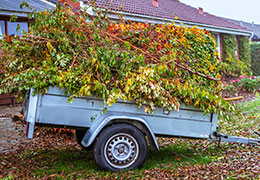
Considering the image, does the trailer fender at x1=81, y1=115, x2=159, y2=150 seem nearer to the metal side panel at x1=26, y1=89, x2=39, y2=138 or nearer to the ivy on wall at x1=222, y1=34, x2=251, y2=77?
the metal side panel at x1=26, y1=89, x2=39, y2=138

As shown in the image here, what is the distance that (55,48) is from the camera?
4812 millimetres

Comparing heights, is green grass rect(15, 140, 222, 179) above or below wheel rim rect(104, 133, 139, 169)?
below

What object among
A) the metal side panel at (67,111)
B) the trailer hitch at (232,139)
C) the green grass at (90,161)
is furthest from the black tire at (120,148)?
the trailer hitch at (232,139)

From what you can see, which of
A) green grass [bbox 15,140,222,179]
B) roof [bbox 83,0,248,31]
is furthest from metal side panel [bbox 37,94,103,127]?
roof [bbox 83,0,248,31]

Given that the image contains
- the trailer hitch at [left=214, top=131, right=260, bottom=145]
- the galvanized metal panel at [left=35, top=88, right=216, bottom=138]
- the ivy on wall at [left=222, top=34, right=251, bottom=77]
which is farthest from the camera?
the ivy on wall at [left=222, top=34, right=251, bottom=77]

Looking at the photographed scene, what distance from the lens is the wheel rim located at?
4430 millimetres

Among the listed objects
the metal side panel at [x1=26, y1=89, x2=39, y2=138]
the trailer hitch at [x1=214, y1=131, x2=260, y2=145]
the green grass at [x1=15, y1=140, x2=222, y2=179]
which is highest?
the metal side panel at [x1=26, y1=89, x2=39, y2=138]

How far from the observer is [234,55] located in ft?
70.6

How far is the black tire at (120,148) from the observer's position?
436 cm

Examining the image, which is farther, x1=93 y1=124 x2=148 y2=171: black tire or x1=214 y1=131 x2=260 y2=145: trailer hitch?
x1=214 y1=131 x2=260 y2=145: trailer hitch

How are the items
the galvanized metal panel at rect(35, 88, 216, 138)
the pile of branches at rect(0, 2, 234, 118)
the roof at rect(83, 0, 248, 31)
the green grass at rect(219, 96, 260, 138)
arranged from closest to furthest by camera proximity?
the galvanized metal panel at rect(35, 88, 216, 138) → the pile of branches at rect(0, 2, 234, 118) → the green grass at rect(219, 96, 260, 138) → the roof at rect(83, 0, 248, 31)

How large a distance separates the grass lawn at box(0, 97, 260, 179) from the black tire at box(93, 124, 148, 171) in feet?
0.41

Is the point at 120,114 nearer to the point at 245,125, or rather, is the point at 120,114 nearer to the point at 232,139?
the point at 232,139

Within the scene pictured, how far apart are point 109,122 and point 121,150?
44 cm
